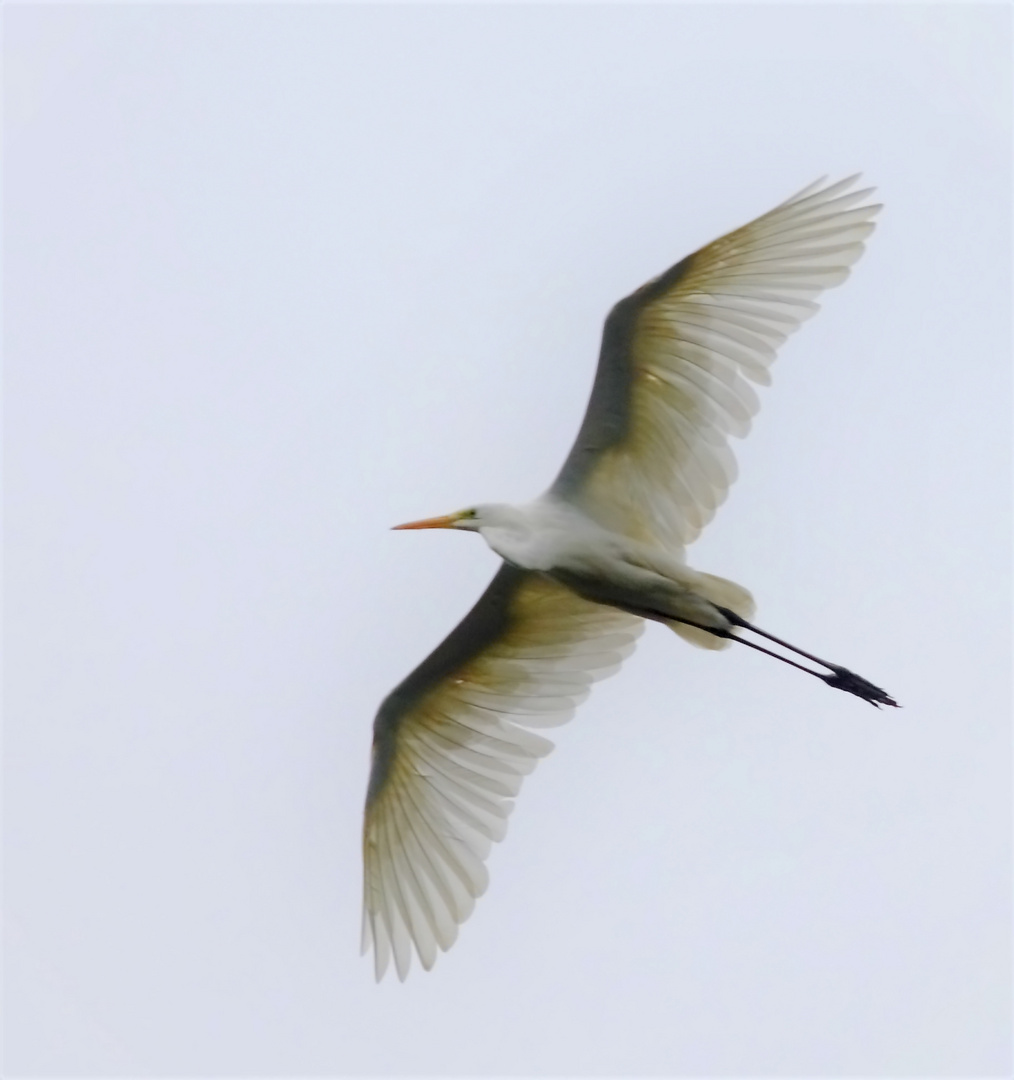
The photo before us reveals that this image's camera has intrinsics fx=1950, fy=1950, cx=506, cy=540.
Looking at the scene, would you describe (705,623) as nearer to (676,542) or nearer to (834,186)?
(676,542)

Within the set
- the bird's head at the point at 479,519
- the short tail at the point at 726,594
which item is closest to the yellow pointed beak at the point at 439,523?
the bird's head at the point at 479,519

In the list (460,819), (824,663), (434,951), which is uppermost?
(824,663)

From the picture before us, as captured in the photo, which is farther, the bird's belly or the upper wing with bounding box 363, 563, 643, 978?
the upper wing with bounding box 363, 563, 643, 978

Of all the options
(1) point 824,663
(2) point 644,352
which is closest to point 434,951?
(1) point 824,663

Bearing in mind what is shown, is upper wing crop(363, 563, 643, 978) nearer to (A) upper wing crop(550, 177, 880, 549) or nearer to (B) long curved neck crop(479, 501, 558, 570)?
(B) long curved neck crop(479, 501, 558, 570)

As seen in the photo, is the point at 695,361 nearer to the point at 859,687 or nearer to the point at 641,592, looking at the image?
the point at 641,592

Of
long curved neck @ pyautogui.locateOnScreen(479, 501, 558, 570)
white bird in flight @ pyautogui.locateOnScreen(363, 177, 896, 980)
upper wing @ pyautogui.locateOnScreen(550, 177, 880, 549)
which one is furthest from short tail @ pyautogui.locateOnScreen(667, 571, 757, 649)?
long curved neck @ pyautogui.locateOnScreen(479, 501, 558, 570)

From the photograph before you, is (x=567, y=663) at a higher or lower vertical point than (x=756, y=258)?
lower

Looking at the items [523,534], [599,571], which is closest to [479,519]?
[523,534]
